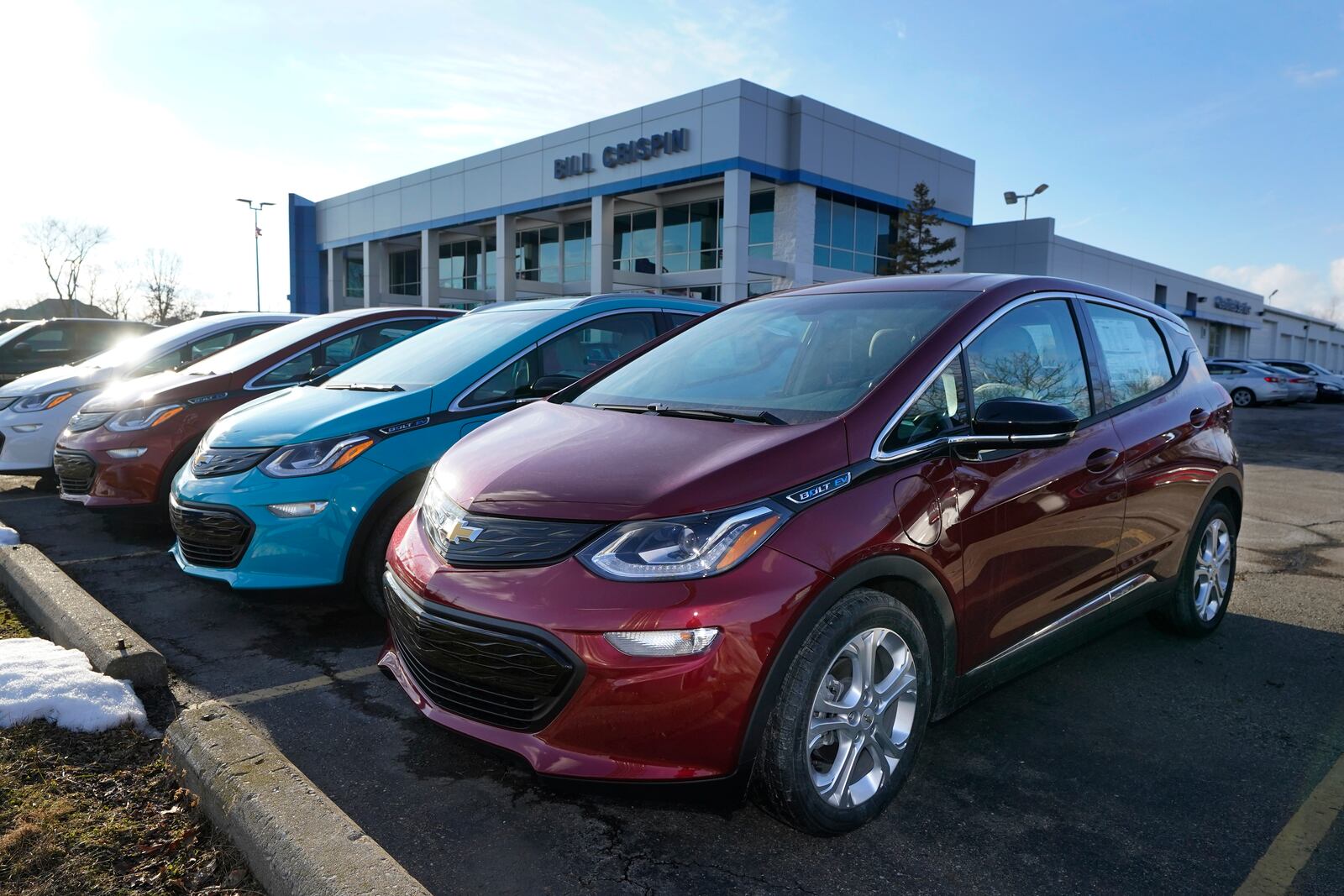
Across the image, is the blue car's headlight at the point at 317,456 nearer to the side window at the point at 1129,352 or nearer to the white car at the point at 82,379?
the side window at the point at 1129,352

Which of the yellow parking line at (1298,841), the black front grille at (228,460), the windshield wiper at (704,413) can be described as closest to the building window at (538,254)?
the black front grille at (228,460)

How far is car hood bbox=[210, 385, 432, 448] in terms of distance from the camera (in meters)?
4.27

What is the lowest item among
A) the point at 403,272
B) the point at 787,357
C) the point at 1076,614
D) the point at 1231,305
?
the point at 1076,614

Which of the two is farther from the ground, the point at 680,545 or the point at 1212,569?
the point at 680,545

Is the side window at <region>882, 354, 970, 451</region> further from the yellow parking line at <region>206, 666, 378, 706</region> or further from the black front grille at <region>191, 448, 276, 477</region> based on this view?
the black front grille at <region>191, 448, 276, 477</region>

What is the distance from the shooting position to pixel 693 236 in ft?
103

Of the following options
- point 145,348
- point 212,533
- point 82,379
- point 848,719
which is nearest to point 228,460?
point 212,533

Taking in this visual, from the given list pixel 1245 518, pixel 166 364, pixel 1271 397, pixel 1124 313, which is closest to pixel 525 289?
pixel 1271 397

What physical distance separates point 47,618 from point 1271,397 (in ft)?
104

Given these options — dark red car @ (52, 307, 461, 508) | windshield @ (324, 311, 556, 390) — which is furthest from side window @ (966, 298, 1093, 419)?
dark red car @ (52, 307, 461, 508)

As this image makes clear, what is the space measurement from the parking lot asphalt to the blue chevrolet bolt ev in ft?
0.85

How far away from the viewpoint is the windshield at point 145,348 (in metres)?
8.03

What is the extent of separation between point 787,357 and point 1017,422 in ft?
2.98

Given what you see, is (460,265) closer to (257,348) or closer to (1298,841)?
(257,348)
